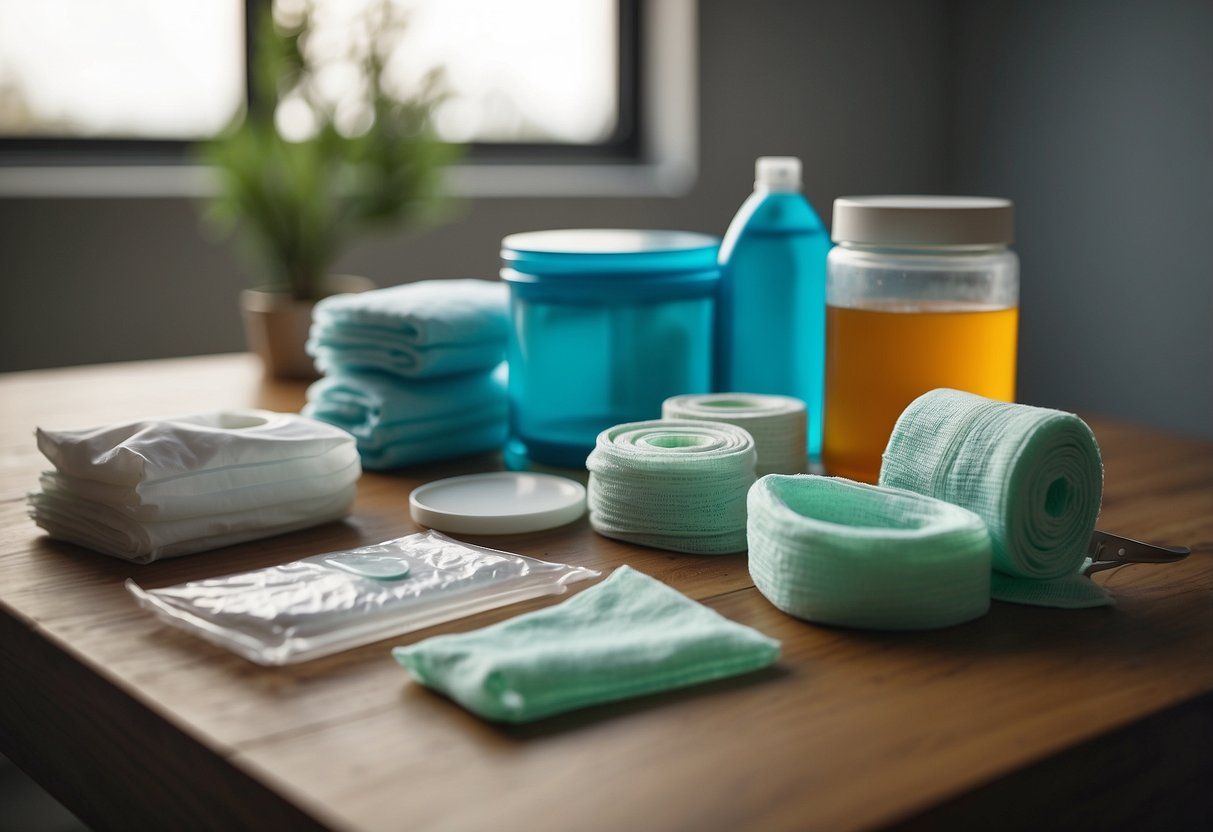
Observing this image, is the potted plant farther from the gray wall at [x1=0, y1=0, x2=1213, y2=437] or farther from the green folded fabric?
the green folded fabric

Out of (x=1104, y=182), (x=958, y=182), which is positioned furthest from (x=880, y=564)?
(x=958, y=182)

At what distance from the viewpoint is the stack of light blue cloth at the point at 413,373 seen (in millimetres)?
1024

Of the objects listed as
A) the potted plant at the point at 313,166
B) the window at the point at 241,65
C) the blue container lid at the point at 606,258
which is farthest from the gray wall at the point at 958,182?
the blue container lid at the point at 606,258

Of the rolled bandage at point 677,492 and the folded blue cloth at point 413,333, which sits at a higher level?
the folded blue cloth at point 413,333

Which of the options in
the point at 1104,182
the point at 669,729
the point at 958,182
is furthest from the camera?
the point at 958,182

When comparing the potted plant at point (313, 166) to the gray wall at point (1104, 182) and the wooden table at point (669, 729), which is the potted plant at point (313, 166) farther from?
the gray wall at point (1104, 182)

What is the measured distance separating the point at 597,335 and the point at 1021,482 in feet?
1.34

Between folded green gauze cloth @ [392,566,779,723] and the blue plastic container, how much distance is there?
1.21 ft

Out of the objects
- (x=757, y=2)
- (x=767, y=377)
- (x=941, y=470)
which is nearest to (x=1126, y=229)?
(x=757, y=2)

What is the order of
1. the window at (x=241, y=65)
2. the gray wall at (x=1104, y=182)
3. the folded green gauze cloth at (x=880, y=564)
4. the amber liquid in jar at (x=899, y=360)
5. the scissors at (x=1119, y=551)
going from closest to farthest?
the folded green gauze cloth at (x=880, y=564) → the scissors at (x=1119, y=551) → the amber liquid in jar at (x=899, y=360) → the window at (x=241, y=65) → the gray wall at (x=1104, y=182)

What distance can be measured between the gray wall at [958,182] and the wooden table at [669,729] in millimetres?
1733

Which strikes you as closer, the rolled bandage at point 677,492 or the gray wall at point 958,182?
the rolled bandage at point 677,492

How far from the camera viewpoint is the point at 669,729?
529 mm

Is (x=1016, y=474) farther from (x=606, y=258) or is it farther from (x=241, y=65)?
(x=241, y=65)
